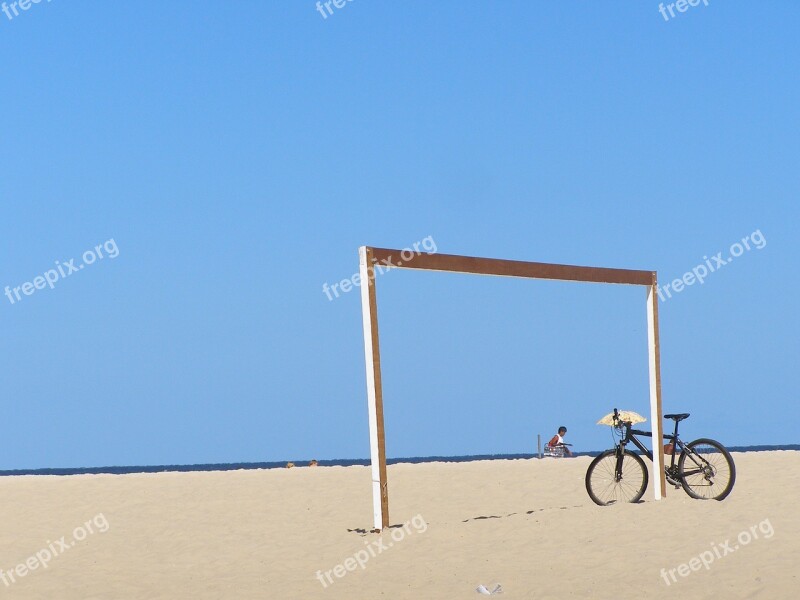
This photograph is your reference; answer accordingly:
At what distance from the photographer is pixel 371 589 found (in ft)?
26.9

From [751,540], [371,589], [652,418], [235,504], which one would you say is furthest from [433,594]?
[235,504]

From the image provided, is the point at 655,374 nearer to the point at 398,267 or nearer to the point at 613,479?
the point at 613,479

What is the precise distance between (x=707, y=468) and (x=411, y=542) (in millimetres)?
3953

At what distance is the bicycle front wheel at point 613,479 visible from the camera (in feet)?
38.8

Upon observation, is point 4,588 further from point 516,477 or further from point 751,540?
point 516,477

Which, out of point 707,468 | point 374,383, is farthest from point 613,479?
point 374,383

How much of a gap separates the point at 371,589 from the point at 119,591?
2.23 metres

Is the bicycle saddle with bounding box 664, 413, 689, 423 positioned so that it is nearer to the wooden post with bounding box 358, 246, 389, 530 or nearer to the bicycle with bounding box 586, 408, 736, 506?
the bicycle with bounding box 586, 408, 736, 506

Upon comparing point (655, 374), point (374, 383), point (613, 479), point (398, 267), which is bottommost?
point (613, 479)

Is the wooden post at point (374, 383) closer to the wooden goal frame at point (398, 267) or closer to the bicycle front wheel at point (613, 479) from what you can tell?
the wooden goal frame at point (398, 267)

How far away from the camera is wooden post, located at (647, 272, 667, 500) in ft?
40.6

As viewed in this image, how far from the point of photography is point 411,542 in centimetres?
999

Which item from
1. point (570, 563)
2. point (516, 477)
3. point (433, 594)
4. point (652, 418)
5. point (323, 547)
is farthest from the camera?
point (516, 477)

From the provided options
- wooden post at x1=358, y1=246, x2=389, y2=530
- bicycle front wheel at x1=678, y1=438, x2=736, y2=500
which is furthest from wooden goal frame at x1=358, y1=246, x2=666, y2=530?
bicycle front wheel at x1=678, y1=438, x2=736, y2=500
